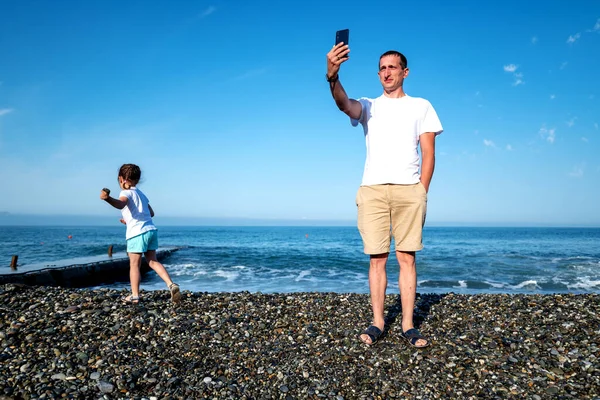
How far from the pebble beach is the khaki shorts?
3.89 feet

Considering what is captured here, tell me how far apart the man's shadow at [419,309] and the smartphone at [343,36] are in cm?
358

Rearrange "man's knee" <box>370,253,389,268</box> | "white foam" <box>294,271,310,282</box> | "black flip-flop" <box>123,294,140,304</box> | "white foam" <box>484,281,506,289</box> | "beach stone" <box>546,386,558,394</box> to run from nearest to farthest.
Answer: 1. "beach stone" <box>546,386,558,394</box>
2. "man's knee" <box>370,253,389,268</box>
3. "black flip-flop" <box>123,294,140,304</box>
4. "white foam" <box>484,281,506,289</box>
5. "white foam" <box>294,271,310,282</box>

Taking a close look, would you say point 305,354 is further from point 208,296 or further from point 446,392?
point 208,296

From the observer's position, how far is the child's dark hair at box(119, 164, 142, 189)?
20.4ft

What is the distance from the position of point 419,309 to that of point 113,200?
16.4ft

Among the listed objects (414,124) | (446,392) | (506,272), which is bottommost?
(506,272)

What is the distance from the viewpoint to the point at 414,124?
4.25m

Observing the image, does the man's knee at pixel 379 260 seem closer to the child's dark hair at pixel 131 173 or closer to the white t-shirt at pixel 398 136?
the white t-shirt at pixel 398 136

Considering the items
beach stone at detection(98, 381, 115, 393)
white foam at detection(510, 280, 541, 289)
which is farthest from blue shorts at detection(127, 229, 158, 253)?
white foam at detection(510, 280, 541, 289)

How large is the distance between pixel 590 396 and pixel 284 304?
402 cm

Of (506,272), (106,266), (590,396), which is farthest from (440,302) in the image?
(106,266)

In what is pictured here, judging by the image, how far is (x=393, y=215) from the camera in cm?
437

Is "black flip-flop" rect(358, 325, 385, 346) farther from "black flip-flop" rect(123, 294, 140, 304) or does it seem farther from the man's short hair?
"black flip-flop" rect(123, 294, 140, 304)

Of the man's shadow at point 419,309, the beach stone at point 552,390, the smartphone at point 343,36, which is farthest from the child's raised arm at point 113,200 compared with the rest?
the beach stone at point 552,390
